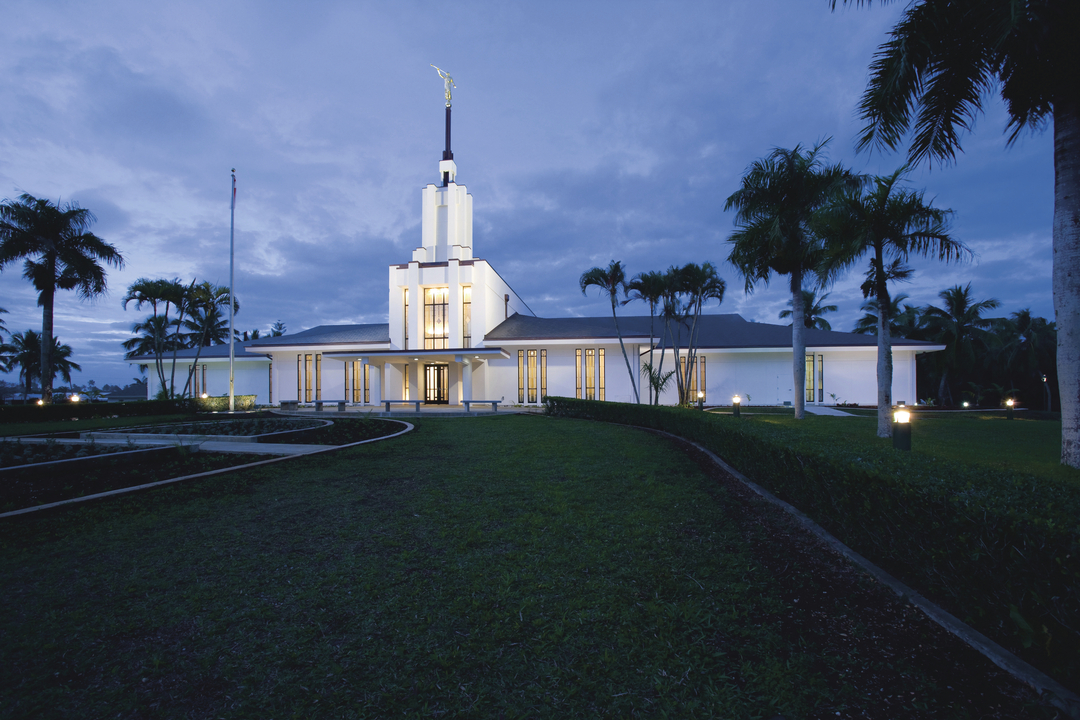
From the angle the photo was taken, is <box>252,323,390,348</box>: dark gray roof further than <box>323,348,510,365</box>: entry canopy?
Yes

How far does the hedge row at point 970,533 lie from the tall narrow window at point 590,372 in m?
19.1

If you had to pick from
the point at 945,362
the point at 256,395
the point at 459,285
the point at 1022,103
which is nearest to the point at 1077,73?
the point at 1022,103

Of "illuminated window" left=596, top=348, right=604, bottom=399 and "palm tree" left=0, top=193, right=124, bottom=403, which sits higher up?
"palm tree" left=0, top=193, right=124, bottom=403

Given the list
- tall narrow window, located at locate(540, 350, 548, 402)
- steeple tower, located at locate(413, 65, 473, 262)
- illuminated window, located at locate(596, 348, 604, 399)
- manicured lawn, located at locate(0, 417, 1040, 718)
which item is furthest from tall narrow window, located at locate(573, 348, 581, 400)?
manicured lawn, located at locate(0, 417, 1040, 718)

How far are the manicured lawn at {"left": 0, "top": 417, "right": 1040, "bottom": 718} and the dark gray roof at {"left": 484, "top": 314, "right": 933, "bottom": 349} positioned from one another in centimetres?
1862

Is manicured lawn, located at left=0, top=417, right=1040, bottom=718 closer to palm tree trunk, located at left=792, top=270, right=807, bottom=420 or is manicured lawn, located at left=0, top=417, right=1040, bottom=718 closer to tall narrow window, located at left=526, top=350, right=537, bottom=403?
palm tree trunk, located at left=792, top=270, right=807, bottom=420

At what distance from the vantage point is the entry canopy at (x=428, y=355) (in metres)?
22.3

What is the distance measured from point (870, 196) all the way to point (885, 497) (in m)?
8.70

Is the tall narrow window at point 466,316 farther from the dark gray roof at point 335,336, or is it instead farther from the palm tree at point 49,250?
the palm tree at point 49,250

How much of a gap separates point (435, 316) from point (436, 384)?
384 centimetres

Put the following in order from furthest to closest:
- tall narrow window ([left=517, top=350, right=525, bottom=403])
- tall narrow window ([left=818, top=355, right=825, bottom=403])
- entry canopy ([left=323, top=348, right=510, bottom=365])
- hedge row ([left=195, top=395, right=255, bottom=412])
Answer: tall narrow window ([left=517, top=350, right=525, bottom=403]) < tall narrow window ([left=818, top=355, right=825, bottom=403]) < hedge row ([left=195, top=395, right=255, bottom=412]) < entry canopy ([left=323, top=348, right=510, bottom=365])

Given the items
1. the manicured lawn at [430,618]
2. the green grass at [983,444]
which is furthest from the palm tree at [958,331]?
the manicured lawn at [430,618]

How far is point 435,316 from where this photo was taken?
26.2 metres

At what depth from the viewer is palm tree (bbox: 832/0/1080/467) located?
5695 millimetres
